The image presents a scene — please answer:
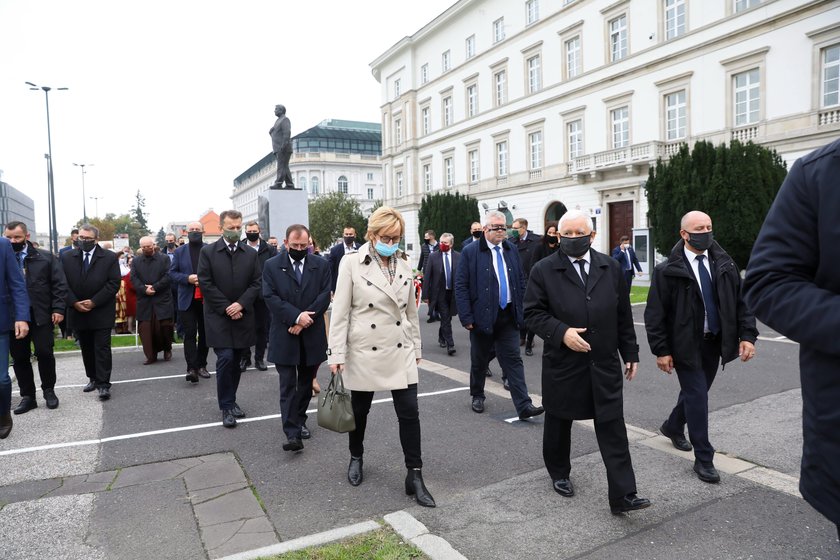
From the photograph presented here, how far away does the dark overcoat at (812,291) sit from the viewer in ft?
5.16

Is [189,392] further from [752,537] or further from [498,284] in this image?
[752,537]

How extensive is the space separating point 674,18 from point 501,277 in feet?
95.4

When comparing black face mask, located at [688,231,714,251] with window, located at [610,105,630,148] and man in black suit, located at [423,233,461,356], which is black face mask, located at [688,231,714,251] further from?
window, located at [610,105,630,148]

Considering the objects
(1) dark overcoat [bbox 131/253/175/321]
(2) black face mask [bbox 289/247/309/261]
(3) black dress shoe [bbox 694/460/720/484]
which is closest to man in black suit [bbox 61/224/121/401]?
(1) dark overcoat [bbox 131/253/175/321]

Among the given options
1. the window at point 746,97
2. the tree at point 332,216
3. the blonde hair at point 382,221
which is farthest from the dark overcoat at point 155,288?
the tree at point 332,216

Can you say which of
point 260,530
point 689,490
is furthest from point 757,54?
point 260,530

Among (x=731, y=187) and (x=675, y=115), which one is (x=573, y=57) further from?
(x=731, y=187)

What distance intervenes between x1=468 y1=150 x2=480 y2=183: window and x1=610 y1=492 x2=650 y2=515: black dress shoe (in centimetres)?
4355

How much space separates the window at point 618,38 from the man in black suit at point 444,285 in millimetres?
26683

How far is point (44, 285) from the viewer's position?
6.72 m

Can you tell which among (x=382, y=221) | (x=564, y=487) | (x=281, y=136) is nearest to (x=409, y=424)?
(x=564, y=487)

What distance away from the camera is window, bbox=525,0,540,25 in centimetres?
3872

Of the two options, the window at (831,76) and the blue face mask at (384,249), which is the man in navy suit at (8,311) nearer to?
the blue face mask at (384,249)

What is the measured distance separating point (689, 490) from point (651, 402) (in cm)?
259
